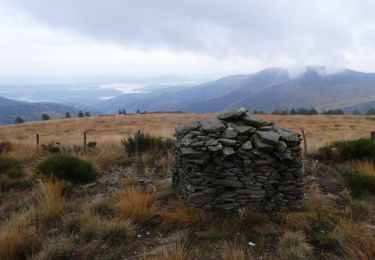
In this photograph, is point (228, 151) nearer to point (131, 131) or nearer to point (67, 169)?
point (67, 169)

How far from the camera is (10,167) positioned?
10.4 meters

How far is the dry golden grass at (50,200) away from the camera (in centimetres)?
712

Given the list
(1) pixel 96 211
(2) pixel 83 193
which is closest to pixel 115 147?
(2) pixel 83 193

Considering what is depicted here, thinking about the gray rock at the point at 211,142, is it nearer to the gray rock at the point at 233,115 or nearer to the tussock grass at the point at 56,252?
the gray rock at the point at 233,115

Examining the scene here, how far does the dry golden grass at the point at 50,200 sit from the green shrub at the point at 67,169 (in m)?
0.63

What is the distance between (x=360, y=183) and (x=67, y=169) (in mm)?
6456

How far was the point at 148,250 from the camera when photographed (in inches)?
233

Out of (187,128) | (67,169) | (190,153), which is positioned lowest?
(67,169)

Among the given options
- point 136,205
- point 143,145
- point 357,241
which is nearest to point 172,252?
point 136,205

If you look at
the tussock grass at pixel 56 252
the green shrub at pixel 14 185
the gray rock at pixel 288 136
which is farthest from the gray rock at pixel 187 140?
the green shrub at pixel 14 185

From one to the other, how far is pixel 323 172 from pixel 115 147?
22.7 ft

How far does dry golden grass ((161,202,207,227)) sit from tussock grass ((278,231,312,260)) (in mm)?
1483

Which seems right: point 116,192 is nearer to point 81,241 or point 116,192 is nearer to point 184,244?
point 81,241

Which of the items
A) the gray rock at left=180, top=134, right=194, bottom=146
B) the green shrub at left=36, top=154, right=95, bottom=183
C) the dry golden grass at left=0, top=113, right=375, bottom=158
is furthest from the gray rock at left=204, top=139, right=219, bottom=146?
the dry golden grass at left=0, top=113, right=375, bottom=158
